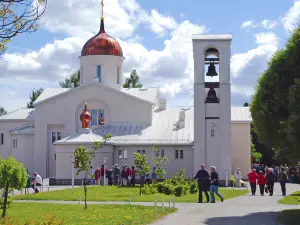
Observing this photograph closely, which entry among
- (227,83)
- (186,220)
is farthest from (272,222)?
(227,83)

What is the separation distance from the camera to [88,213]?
68.7 ft

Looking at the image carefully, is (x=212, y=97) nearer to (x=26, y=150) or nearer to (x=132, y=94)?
(x=132, y=94)

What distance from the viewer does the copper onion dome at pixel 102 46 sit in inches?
2207

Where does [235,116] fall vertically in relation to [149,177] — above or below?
above

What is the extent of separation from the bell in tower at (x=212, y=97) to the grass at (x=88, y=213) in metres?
20.8

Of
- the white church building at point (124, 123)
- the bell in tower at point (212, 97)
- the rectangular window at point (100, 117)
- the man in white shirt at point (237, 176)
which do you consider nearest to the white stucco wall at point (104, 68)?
the white church building at point (124, 123)

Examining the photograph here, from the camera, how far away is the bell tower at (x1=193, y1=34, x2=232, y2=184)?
142ft

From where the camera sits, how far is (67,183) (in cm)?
4600

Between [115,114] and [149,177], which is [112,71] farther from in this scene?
[149,177]

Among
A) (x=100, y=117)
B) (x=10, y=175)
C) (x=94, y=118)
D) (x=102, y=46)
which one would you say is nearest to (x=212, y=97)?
(x=100, y=117)

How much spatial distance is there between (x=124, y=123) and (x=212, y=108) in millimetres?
11442

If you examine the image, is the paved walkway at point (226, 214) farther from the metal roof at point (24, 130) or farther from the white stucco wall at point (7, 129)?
the white stucco wall at point (7, 129)

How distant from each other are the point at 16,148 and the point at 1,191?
3245 cm

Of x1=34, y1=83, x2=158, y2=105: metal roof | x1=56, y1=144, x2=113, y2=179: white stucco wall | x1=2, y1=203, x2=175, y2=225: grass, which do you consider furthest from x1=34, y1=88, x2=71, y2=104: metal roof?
x1=2, y1=203, x2=175, y2=225: grass
